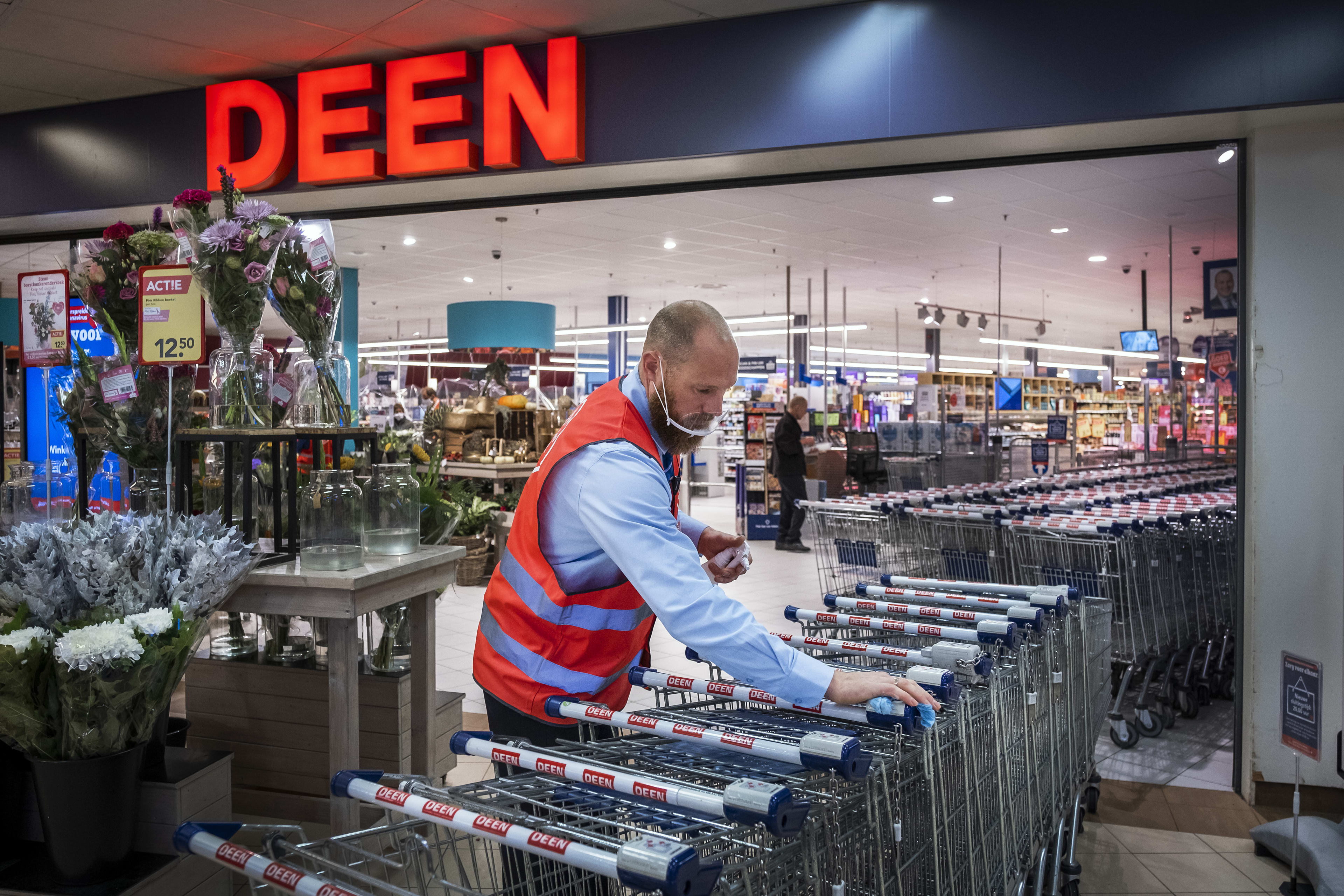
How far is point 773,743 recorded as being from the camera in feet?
5.14

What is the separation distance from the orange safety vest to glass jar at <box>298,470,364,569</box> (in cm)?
79

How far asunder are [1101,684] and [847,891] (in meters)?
2.15

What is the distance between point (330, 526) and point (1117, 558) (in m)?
3.66

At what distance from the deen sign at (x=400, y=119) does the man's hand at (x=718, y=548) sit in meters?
2.76

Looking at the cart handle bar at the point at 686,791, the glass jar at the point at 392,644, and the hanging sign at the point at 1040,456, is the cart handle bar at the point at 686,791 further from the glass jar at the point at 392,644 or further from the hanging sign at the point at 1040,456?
the hanging sign at the point at 1040,456

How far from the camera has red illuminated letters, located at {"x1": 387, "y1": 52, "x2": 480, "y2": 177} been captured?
16.2ft

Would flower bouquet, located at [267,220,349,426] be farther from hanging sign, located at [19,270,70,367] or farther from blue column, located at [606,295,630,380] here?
blue column, located at [606,295,630,380]

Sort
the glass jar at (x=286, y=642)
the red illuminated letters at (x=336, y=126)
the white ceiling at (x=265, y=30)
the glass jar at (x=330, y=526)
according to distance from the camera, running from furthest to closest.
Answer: the red illuminated letters at (x=336, y=126) < the white ceiling at (x=265, y=30) < the glass jar at (x=286, y=642) < the glass jar at (x=330, y=526)

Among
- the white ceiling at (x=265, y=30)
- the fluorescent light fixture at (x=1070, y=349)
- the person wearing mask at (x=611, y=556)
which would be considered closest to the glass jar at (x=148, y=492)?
the person wearing mask at (x=611, y=556)

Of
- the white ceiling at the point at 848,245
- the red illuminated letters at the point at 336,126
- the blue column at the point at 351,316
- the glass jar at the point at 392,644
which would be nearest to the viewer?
the glass jar at the point at 392,644

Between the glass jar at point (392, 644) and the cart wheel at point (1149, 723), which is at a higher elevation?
the glass jar at point (392, 644)

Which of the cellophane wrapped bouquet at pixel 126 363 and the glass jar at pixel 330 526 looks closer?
the glass jar at pixel 330 526

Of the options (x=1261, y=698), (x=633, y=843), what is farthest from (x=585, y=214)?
(x=633, y=843)

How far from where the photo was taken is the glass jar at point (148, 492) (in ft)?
10.1
